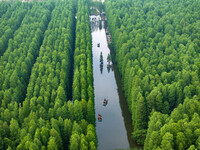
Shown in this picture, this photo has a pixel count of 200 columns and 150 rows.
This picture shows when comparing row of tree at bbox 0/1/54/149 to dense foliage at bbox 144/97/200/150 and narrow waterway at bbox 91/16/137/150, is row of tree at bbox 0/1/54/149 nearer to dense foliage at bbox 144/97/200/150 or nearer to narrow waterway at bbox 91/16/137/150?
narrow waterway at bbox 91/16/137/150

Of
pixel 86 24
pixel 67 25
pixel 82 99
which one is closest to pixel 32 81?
pixel 82 99

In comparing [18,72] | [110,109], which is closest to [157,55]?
[110,109]

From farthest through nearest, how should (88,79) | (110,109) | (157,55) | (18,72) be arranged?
1. (110,109)
2. (157,55)
3. (18,72)
4. (88,79)

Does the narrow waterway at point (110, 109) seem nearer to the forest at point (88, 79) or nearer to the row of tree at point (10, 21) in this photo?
the forest at point (88, 79)

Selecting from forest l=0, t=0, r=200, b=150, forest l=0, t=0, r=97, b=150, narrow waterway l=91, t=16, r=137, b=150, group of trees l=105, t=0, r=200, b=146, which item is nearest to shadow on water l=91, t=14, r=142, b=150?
narrow waterway l=91, t=16, r=137, b=150

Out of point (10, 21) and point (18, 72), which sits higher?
point (10, 21)

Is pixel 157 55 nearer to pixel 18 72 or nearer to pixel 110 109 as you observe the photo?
pixel 110 109
